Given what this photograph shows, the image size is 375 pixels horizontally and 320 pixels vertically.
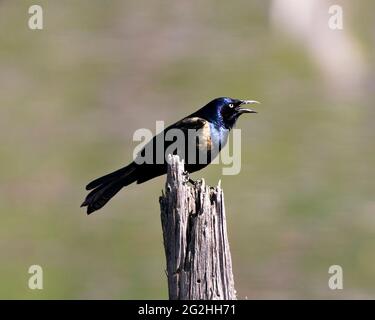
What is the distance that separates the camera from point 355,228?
20.0 metres

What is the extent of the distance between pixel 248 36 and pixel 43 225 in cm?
779

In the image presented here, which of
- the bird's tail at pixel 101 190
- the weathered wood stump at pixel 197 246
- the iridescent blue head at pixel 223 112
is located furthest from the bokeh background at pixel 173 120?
the weathered wood stump at pixel 197 246

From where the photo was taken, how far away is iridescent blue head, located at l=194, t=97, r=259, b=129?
10.7 metres

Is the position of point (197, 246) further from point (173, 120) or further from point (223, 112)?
point (173, 120)

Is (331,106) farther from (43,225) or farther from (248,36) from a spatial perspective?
(43,225)

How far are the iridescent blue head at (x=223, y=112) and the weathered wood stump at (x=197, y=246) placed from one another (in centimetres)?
252

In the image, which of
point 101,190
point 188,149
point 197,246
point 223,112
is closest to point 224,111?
point 223,112

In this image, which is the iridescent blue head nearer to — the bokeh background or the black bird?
the black bird

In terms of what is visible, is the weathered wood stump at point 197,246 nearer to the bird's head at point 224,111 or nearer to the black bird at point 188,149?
the black bird at point 188,149

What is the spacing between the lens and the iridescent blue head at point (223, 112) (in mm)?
10680

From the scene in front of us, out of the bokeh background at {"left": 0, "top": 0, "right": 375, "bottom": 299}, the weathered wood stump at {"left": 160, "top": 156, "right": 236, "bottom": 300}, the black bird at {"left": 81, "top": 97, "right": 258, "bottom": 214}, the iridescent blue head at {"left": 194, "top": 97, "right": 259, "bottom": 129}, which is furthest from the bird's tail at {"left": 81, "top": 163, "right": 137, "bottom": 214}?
the bokeh background at {"left": 0, "top": 0, "right": 375, "bottom": 299}

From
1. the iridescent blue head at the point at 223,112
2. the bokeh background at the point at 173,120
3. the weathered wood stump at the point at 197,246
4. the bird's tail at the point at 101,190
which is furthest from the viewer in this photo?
the bokeh background at the point at 173,120

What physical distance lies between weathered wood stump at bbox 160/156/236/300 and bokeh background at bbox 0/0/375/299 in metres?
9.48
